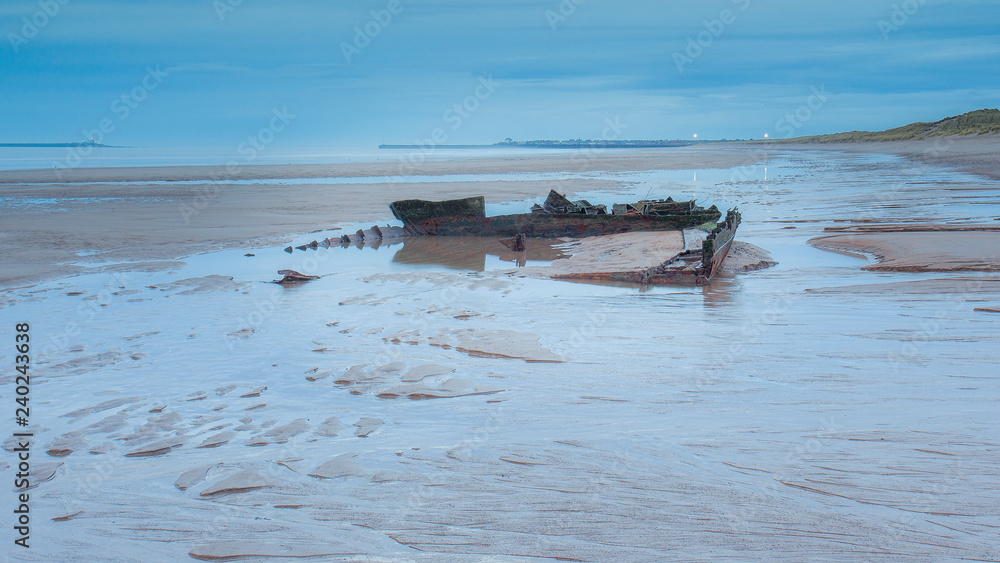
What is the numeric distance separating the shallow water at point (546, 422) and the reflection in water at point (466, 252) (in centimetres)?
433

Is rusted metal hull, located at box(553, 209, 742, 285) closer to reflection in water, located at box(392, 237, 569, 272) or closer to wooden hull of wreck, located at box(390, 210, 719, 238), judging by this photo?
reflection in water, located at box(392, 237, 569, 272)

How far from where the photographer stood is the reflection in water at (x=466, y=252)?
15102 millimetres

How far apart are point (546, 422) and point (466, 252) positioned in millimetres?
11628

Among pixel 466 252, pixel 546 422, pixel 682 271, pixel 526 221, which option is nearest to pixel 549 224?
pixel 526 221

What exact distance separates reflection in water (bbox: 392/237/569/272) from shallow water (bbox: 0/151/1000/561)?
170 inches

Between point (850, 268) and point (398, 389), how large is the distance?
8964mm

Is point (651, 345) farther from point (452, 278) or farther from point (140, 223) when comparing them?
point (140, 223)

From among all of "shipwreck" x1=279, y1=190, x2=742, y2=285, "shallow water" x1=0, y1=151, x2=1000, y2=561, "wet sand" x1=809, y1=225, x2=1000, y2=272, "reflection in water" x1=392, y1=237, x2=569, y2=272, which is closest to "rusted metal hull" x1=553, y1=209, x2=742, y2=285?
"shallow water" x1=0, y1=151, x2=1000, y2=561

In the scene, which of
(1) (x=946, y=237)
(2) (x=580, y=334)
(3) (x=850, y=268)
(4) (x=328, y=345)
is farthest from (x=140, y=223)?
(1) (x=946, y=237)

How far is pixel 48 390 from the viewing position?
6645 mm

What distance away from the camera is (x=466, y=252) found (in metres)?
16.9

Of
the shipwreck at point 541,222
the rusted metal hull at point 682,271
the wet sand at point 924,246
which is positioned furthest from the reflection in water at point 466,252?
the wet sand at point 924,246

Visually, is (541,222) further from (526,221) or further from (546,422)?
(546,422)

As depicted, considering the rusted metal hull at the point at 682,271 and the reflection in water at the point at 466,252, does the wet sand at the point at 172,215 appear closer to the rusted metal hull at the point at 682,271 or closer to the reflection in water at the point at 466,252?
the reflection in water at the point at 466,252
